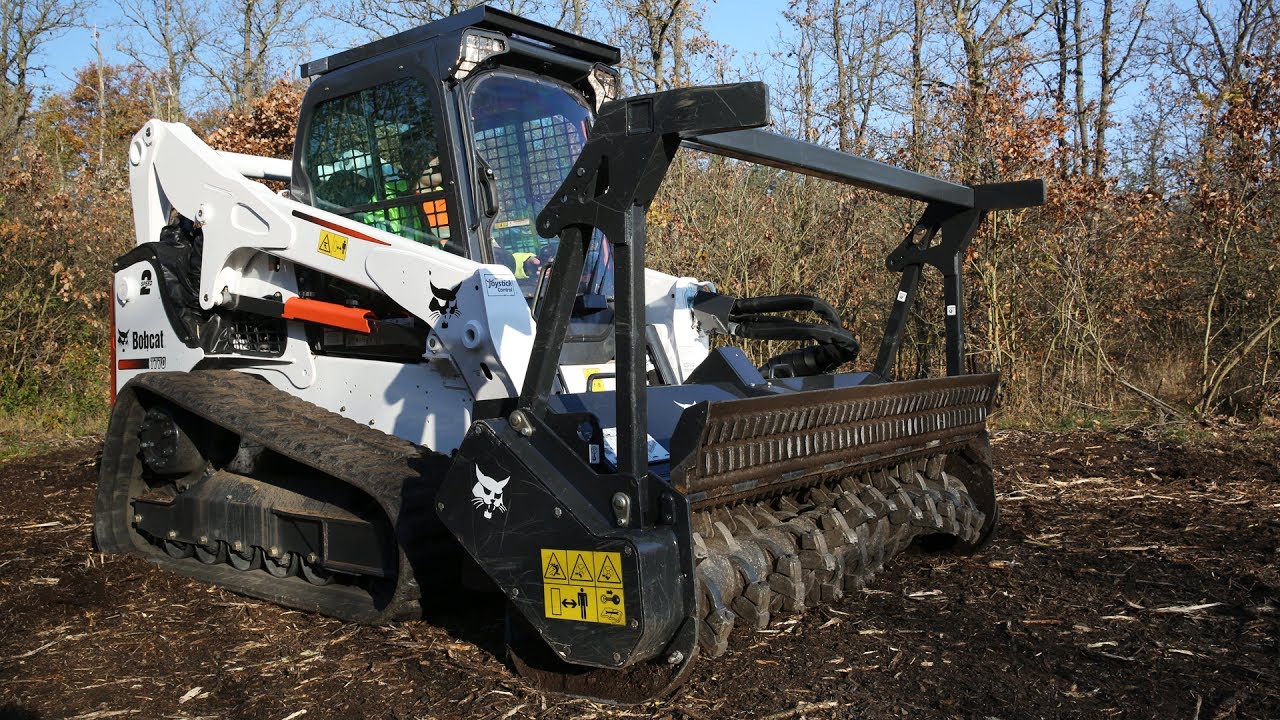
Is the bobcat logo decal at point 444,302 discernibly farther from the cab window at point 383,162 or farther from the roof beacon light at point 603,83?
the roof beacon light at point 603,83

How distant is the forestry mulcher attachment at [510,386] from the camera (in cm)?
318

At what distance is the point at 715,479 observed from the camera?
11.0ft

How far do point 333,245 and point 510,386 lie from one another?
1.22 meters

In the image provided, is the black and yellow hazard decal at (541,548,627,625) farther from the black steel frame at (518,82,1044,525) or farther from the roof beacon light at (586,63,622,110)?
the roof beacon light at (586,63,622,110)

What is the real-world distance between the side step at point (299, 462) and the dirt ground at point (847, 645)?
4.2 inches

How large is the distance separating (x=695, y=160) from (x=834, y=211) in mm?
1912

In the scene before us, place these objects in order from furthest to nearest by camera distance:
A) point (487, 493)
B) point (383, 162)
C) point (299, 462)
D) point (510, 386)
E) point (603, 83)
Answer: point (603, 83) < point (383, 162) < point (299, 462) < point (510, 386) < point (487, 493)

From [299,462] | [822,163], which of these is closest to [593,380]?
[299,462]

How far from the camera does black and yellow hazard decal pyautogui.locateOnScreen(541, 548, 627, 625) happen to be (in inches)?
121

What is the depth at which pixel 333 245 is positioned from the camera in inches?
186

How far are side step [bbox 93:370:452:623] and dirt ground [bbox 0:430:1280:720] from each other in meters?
0.11

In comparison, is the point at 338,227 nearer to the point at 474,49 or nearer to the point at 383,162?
the point at 383,162

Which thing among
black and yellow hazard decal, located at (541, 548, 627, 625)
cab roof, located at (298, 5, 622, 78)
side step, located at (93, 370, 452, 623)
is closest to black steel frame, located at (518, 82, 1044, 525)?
black and yellow hazard decal, located at (541, 548, 627, 625)

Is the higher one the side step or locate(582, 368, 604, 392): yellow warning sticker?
locate(582, 368, 604, 392): yellow warning sticker
